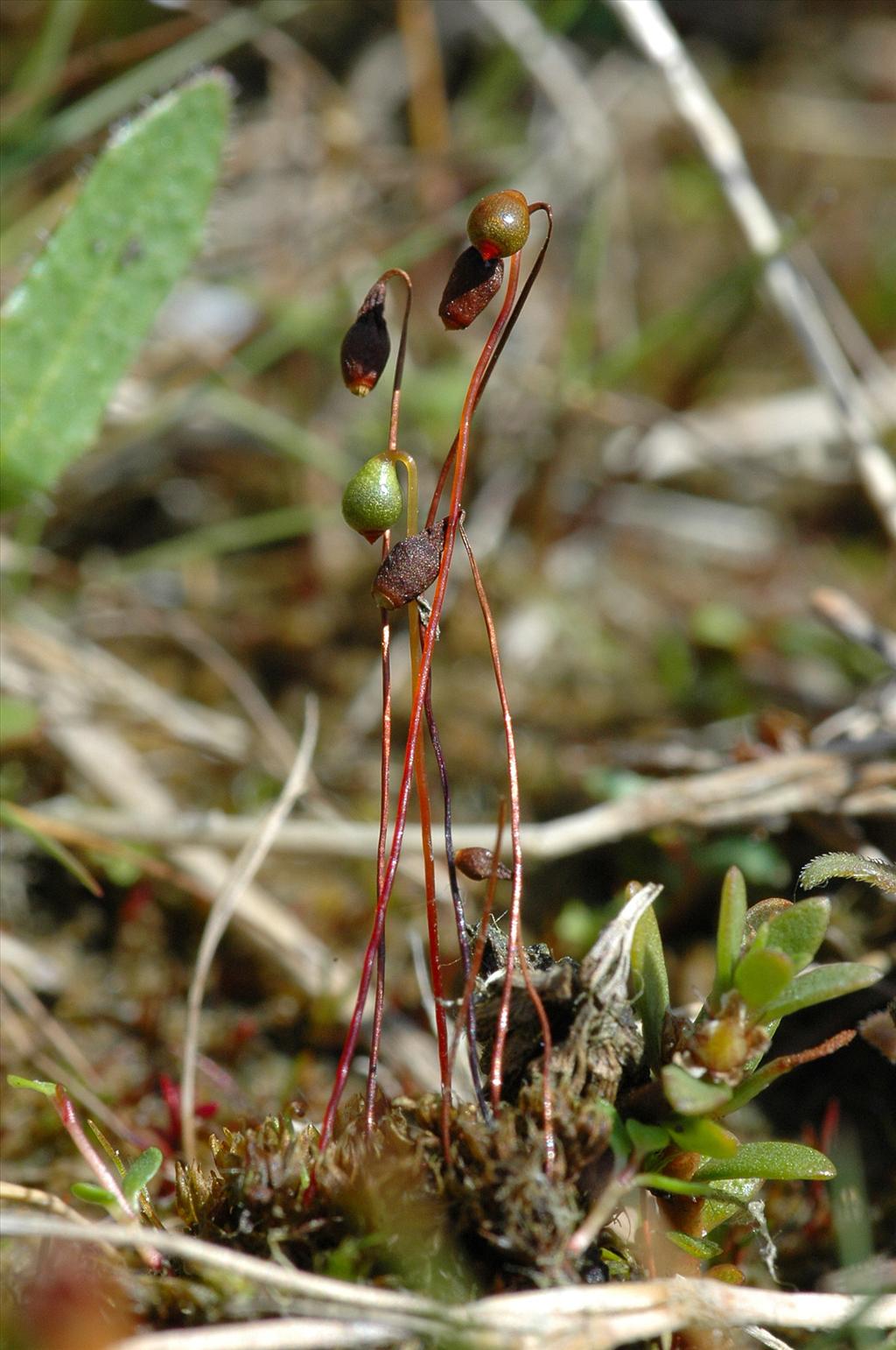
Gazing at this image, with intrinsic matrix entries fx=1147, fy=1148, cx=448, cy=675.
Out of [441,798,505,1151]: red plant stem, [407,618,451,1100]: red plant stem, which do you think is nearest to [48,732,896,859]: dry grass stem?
[407,618,451,1100]: red plant stem

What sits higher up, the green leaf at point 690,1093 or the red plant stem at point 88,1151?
the green leaf at point 690,1093

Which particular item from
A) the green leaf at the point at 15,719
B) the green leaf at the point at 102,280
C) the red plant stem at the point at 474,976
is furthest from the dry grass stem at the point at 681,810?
the green leaf at the point at 102,280

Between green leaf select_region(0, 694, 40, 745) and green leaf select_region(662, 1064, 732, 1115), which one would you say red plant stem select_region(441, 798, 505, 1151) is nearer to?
green leaf select_region(662, 1064, 732, 1115)

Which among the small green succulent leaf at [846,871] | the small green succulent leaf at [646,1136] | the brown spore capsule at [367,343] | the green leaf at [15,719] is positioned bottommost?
the small green succulent leaf at [646,1136]

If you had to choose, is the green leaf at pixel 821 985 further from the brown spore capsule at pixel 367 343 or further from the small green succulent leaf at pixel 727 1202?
the brown spore capsule at pixel 367 343

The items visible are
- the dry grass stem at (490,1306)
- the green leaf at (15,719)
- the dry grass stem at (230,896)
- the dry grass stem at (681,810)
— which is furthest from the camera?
the green leaf at (15,719)

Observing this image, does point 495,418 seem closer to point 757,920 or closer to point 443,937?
point 443,937

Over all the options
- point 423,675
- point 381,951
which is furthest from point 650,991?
point 423,675
